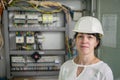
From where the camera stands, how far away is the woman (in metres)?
1.21

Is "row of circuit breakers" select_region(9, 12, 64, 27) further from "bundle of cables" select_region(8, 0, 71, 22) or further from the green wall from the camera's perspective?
the green wall

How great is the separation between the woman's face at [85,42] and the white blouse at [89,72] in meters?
0.10

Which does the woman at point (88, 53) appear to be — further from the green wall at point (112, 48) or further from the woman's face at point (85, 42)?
the green wall at point (112, 48)

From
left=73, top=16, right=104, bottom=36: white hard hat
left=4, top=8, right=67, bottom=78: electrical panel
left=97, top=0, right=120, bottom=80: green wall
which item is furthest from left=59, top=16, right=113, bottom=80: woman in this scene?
left=4, top=8, right=67, bottom=78: electrical panel

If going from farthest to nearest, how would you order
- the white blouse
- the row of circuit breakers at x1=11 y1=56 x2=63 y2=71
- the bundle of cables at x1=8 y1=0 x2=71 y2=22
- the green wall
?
the row of circuit breakers at x1=11 y1=56 x2=63 y2=71
the bundle of cables at x1=8 y1=0 x2=71 y2=22
the green wall
the white blouse

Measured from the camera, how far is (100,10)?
221 centimetres

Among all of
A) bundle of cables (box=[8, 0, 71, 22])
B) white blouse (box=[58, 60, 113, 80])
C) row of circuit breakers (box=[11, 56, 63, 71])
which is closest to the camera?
white blouse (box=[58, 60, 113, 80])

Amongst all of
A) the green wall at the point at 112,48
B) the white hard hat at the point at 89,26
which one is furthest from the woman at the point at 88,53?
the green wall at the point at 112,48

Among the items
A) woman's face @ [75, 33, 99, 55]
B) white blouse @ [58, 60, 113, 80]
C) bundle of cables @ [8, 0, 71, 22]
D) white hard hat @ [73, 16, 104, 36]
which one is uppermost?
bundle of cables @ [8, 0, 71, 22]

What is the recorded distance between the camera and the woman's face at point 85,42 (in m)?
1.24

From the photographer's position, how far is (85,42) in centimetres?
124

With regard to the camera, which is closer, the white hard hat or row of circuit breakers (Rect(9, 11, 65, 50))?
the white hard hat

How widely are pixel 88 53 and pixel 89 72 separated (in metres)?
0.12

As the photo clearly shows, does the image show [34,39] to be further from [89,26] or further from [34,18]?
[89,26]
